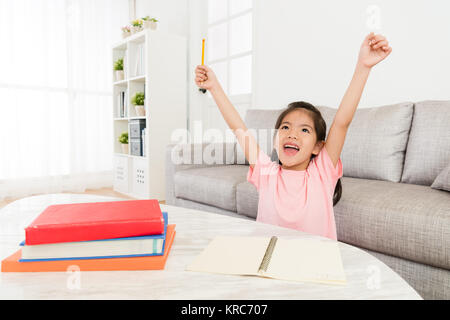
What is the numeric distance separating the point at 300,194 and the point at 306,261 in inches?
20.5

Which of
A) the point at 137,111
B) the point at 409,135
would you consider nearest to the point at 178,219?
the point at 409,135

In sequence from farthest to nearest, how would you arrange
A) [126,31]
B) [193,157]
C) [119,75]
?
[119,75]
[126,31]
[193,157]

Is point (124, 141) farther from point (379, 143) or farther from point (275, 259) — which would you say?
point (275, 259)

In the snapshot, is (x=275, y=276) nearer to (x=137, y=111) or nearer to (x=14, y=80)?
(x=137, y=111)

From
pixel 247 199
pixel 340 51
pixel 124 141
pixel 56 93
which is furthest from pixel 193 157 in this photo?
pixel 56 93

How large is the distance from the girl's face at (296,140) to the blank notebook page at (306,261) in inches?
17.2

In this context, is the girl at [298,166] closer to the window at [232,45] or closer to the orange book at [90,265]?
the orange book at [90,265]

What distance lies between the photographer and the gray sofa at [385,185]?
3.46 feet

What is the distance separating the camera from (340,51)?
2.19 metres

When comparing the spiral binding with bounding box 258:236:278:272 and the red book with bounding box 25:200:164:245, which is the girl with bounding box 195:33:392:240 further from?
the red book with bounding box 25:200:164:245

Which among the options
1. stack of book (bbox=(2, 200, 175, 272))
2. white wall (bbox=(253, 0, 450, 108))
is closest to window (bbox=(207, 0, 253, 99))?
white wall (bbox=(253, 0, 450, 108))

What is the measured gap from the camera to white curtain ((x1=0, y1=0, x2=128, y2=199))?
3.10 m

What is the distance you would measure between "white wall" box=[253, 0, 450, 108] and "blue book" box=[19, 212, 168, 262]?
1.83 metres
